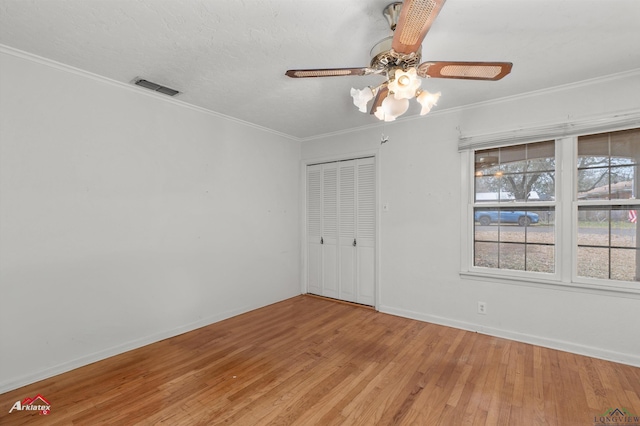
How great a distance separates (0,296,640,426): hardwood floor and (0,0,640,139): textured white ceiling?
2.56 meters

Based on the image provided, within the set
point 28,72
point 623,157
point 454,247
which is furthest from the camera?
point 454,247

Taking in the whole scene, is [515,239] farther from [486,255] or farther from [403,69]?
[403,69]

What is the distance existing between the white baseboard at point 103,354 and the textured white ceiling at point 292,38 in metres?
2.49

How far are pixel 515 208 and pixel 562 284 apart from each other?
33.3 inches

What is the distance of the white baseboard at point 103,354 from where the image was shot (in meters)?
2.22

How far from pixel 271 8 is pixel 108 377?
3.00 metres

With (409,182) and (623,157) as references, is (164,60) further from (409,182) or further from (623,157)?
(623,157)

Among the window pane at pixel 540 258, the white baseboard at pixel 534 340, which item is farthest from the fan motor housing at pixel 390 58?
the white baseboard at pixel 534 340

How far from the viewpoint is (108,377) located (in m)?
2.36

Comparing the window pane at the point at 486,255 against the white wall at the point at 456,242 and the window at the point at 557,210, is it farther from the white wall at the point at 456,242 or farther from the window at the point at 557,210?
the white wall at the point at 456,242

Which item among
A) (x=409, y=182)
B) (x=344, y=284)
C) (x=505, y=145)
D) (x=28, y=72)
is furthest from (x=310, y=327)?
(x=28, y=72)

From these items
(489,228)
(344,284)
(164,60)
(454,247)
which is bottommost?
(344,284)

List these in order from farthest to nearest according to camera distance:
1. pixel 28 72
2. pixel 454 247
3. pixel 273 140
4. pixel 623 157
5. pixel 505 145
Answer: pixel 273 140
pixel 454 247
pixel 505 145
pixel 623 157
pixel 28 72

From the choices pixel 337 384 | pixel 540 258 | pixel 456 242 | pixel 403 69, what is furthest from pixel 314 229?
pixel 403 69
